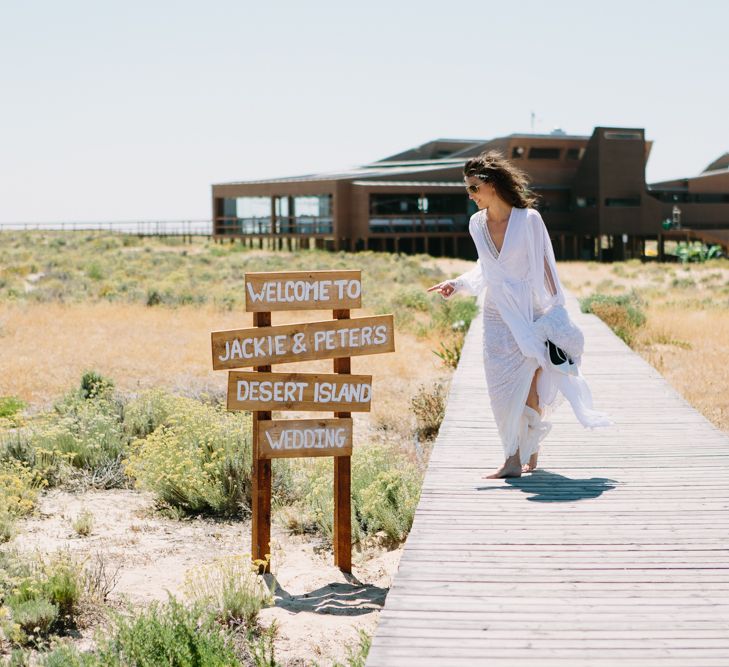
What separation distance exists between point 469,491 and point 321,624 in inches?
48.6

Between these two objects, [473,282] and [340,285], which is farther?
[473,282]

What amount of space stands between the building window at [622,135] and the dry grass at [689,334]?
15381 mm

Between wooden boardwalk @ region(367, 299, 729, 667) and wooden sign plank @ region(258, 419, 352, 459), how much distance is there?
628mm

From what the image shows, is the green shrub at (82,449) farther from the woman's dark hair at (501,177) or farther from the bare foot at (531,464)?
the woman's dark hair at (501,177)

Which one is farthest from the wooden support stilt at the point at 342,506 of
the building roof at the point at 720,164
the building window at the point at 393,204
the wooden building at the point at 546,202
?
the building roof at the point at 720,164

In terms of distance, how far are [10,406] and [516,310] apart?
23.8 ft

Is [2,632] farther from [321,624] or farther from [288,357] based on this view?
[288,357]

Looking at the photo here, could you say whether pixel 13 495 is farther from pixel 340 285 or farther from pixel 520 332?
pixel 520 332

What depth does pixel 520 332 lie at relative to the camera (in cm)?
654

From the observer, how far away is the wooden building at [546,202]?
192ft

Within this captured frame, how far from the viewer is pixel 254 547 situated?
655 centimetres

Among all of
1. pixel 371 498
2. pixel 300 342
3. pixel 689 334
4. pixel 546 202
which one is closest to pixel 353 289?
pixel 300 342

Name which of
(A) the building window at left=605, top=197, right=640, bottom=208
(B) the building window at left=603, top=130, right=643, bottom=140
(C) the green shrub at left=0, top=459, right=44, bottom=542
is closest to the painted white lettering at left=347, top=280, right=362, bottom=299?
(C) the green shrub at left=0, top=459, right=44, bottom=542

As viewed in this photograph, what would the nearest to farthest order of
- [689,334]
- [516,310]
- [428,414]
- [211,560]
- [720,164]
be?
1. [516,310]
2. [211,560]
3. [428,414]
4. [689,334]
5. [720,164]
